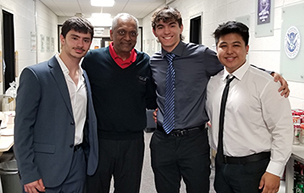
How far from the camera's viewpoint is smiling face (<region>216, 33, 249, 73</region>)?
5.78 ft

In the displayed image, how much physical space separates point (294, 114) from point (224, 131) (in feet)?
3.16

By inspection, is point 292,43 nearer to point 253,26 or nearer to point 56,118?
point 253,26

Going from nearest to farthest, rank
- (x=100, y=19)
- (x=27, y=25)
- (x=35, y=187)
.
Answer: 1. (x=35, y=187)
2. (x=27, y=25)
3. (x=100, y=19)

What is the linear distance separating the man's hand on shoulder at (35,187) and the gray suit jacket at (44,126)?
0.08 feet

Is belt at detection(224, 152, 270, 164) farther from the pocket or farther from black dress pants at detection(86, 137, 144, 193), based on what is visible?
the pocket

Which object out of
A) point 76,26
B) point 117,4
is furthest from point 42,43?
point 76,26

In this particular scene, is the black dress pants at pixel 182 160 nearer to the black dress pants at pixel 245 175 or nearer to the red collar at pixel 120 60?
the black dress pants at pixel 245 175

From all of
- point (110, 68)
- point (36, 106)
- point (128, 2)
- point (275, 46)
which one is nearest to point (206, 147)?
point (110, 68)

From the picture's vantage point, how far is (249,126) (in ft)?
5.65

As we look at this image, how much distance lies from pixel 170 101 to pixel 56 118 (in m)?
0.73

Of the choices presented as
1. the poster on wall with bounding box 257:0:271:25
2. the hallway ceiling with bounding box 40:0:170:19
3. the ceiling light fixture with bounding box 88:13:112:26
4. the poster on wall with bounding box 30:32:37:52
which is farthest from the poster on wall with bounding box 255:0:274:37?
the poster on wall with bounding box 30:32:37:52

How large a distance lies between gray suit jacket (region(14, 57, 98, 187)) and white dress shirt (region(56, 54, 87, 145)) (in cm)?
5

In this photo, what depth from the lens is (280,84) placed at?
1.72 meters

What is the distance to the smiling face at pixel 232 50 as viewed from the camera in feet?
5.78
